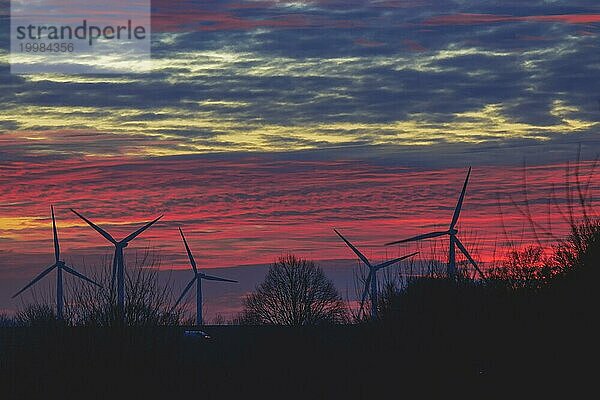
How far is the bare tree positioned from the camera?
107m

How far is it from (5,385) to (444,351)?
1356 centimetres

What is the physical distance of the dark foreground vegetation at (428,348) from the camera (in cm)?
2533

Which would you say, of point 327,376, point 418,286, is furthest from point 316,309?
point 418,286

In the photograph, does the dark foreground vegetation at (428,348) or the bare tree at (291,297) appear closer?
the dark foreground vegetation at (428,348)

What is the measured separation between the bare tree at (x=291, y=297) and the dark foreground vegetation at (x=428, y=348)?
6142 cm

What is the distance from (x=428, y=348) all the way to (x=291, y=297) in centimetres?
7713

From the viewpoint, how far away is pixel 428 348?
32.9 m

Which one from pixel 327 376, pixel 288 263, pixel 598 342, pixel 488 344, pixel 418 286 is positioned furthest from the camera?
pixel 288 263

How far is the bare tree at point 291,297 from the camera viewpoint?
350ft

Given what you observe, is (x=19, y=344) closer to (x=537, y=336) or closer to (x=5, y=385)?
(x=5, y=385)

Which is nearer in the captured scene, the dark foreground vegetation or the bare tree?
the dark foreground vegetation

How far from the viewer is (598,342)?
2348 centimetres

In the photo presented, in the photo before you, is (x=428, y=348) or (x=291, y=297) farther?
(x=291, y=297)

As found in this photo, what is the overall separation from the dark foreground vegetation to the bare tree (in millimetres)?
61418
